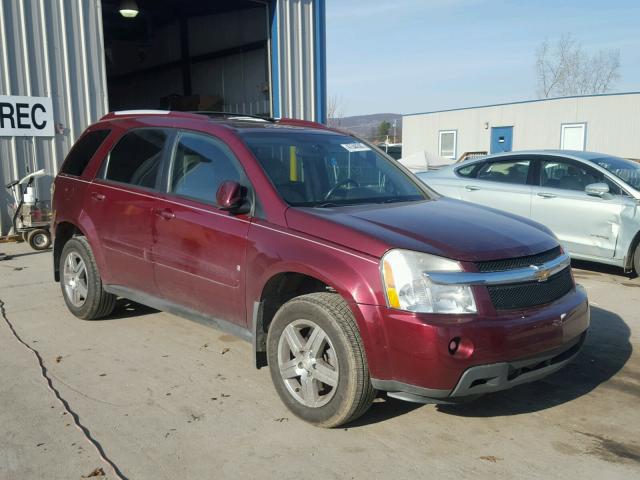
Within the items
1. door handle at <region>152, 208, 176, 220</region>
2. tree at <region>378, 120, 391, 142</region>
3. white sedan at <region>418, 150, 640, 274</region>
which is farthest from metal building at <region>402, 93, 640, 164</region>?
tree at <region>378, 120, 391, 142</region>

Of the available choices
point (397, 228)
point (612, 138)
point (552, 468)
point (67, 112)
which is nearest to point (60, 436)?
point (397, 228)

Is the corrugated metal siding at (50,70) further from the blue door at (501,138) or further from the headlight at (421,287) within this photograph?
the blue door at (501,138)

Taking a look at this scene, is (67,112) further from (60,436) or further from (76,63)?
(60,436)

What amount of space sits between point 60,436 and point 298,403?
53.9 inches

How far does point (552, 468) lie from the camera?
121 inches

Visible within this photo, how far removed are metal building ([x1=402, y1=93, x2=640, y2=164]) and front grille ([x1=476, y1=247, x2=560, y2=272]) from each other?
21.6 m

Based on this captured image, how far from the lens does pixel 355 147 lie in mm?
4852

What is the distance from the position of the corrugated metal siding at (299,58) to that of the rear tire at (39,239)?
5.53m

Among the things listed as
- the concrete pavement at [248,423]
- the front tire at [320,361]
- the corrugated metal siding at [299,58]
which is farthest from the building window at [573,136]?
the front tire at [320,361]

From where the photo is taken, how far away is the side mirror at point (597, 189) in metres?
7.15

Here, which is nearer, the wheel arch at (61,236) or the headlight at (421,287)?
the headlight at (421,287)

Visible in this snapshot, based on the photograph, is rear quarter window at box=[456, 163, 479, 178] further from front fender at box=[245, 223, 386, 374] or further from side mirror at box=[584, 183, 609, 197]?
front fender at box=[245, 223, 386, 374]

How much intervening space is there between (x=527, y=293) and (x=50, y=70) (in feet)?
31.0

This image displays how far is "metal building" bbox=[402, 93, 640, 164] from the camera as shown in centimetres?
2678
